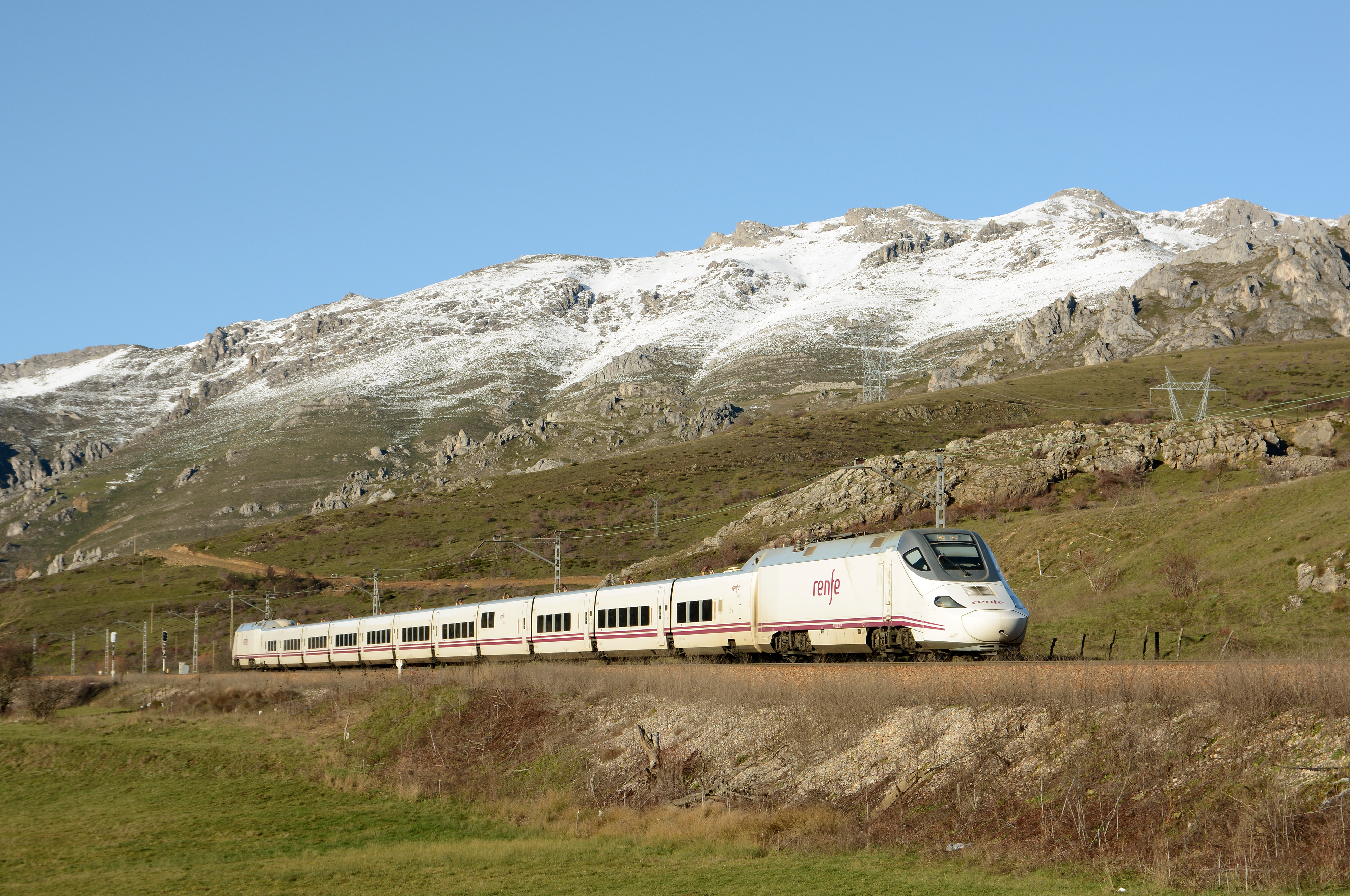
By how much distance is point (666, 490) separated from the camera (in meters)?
121

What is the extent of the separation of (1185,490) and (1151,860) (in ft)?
198

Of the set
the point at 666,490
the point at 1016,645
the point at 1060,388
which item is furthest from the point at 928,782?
the point at 1060,388

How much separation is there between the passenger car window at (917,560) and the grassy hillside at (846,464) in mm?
14680

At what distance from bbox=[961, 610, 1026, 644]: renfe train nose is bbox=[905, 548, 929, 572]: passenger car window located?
180 centimetres

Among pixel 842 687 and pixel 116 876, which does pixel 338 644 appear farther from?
pixel 842 687

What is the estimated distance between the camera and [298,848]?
29.4 meters

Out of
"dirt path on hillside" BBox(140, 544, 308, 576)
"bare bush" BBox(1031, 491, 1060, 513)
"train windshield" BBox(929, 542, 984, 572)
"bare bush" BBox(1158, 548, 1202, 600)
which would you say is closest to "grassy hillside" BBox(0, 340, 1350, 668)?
"bare bush" BBox(1158, 548, 1202, 600)

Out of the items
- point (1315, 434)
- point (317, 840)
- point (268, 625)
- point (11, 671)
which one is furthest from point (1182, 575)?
point (11, 671)

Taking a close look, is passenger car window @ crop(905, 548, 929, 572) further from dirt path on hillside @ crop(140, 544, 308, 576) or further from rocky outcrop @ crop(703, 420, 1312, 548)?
dirt path on hillside @ crop(140, 544, 308, 576)

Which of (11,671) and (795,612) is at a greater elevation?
(795,612)

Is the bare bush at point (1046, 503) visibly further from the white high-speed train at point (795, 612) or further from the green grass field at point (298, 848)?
the green grass field at point (298, 848)

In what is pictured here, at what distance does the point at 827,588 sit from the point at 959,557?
15.9ft

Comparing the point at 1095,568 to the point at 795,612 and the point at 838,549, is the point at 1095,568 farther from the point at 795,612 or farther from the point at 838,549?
the point at 838,549

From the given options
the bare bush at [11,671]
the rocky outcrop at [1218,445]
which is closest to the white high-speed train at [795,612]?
the bare bush at [11,671]
